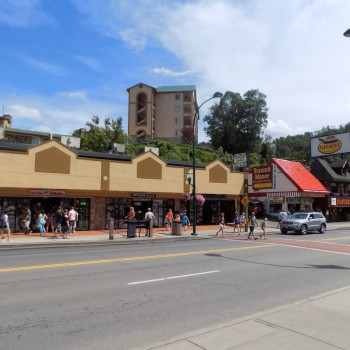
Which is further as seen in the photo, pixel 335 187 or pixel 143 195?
pixel 335 187

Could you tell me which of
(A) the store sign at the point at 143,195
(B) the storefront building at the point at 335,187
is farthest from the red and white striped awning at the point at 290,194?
(A) the store sign at the point at 143,195

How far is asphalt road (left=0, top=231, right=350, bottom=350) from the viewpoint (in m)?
6.06

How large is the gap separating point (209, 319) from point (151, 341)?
1.46 m

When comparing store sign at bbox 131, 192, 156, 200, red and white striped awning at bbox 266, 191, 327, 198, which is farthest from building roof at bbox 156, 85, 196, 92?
store sign at bbox 131, 192, 156, 200

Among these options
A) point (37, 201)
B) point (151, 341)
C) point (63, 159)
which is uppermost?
point (63, 159)

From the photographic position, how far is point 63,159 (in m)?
26.5

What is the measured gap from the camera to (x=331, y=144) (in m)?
31.0

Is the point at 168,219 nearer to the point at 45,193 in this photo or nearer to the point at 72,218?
the point at 72,218

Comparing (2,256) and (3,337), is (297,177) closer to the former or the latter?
(2,256)

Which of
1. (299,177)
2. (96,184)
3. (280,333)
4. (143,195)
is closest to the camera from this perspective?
(280,333)

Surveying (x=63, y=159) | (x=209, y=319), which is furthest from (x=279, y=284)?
(x=63, y=159)

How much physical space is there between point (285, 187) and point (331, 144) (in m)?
13.7

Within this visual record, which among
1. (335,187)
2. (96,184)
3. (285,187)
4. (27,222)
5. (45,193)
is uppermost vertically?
(335,187)

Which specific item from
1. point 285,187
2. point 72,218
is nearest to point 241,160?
point 285,187
